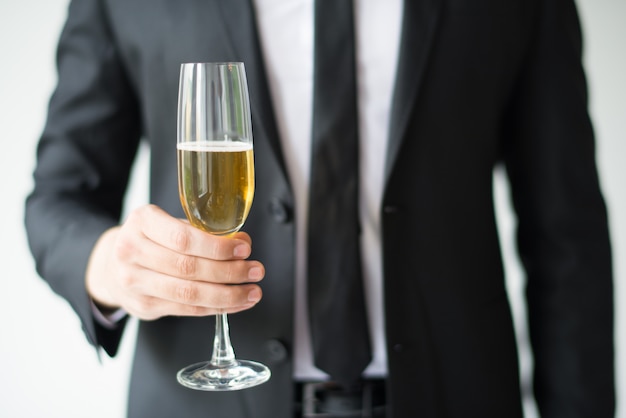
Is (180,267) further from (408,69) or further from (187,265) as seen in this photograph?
(408,69)

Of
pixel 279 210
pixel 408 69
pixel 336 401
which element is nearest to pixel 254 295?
pixel 279 210

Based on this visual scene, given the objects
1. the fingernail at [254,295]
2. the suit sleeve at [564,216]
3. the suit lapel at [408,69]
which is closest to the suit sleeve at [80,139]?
the fingernail at [254,295]

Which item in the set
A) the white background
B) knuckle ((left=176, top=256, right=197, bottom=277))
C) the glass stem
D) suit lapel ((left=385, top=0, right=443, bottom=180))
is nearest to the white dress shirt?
suit lapel ((left=385, top=0, right=443, bottom=180))

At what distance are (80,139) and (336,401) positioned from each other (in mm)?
887

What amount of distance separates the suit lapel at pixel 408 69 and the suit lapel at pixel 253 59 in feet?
0.87

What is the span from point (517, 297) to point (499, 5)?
1.65 meters

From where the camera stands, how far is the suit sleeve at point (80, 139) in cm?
160

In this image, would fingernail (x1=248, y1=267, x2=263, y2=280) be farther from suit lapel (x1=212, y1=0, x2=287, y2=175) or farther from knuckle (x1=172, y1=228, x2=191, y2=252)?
suit lapel (x1=212, y1=0, x2=287, y2=175)

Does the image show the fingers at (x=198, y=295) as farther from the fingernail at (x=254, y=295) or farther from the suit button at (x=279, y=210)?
the suit button at (x=279, y=210)

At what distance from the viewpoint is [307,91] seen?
5.20 feet

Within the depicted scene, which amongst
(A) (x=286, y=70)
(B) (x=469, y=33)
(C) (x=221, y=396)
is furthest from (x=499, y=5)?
(C) (x=221, y=396)

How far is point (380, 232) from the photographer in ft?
5.22

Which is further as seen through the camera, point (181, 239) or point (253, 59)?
point (253, 59)

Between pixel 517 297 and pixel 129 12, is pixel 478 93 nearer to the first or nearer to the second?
pixel 129 12
